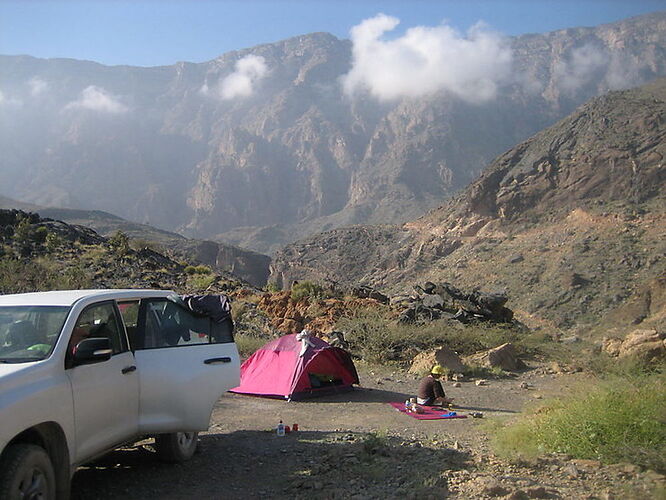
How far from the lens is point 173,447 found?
6148mm

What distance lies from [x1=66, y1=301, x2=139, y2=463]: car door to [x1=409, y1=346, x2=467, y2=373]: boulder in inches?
376

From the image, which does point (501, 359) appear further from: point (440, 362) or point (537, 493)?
point (537, 493)

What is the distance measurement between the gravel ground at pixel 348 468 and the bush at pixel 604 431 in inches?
7.7

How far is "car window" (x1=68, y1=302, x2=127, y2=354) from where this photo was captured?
5.29 m

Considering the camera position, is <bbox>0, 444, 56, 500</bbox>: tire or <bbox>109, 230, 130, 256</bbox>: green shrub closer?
<bbox>0, 444, 56, 500</bbox>: tire

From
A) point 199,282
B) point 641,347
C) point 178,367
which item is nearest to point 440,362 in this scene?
point 641,347

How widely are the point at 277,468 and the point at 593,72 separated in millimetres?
198338

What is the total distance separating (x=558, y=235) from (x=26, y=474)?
169 ft

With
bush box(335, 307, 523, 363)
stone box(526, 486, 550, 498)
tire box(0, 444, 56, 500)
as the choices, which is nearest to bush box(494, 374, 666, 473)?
stone box(526, 486, 550, 498)

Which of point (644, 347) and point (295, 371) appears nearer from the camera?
point (295, 371)

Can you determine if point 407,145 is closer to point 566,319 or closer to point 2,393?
point 566,319

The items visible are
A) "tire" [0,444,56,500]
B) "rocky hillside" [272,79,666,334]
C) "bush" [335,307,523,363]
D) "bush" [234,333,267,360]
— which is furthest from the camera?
"rocky hillside" [272,79,666,334]

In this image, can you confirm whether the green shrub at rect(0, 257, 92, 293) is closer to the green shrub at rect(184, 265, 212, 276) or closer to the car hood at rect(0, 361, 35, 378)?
the green shrub at rect(184, 265, 212, 276)

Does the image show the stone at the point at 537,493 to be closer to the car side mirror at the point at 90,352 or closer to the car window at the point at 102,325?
the car side mirror at the point at 90,352
